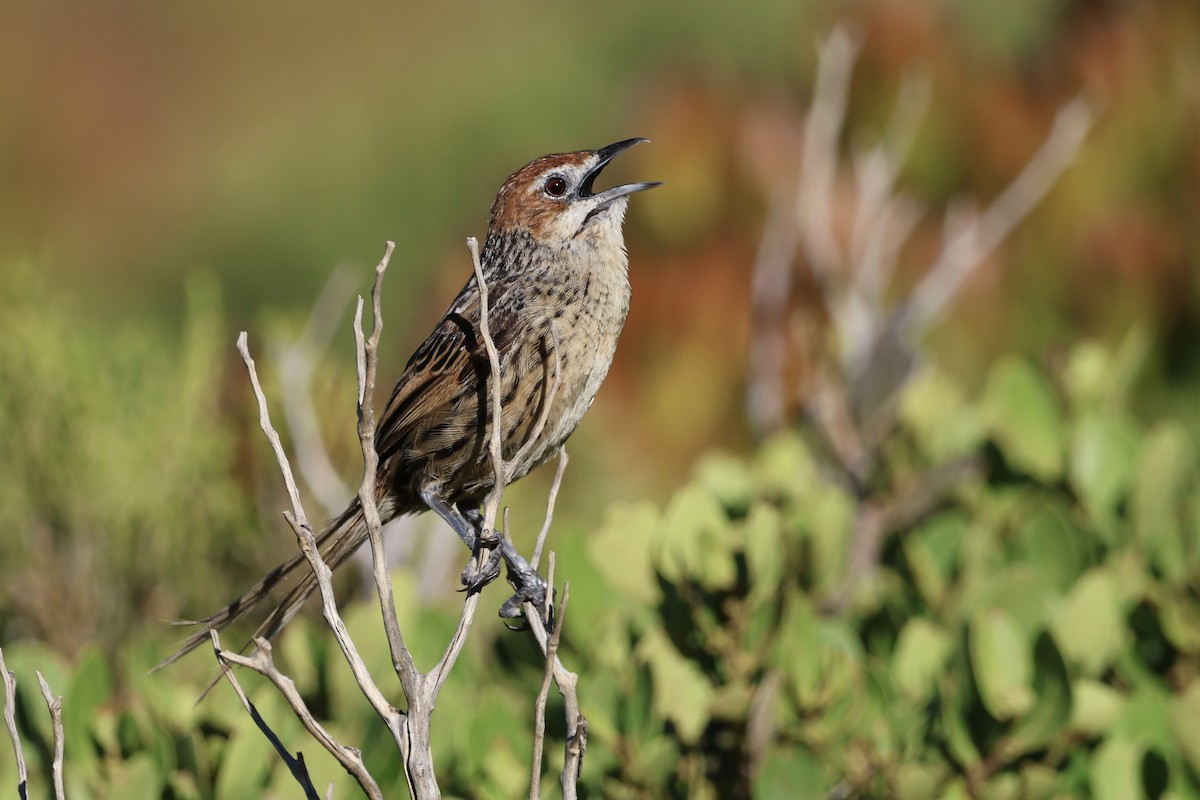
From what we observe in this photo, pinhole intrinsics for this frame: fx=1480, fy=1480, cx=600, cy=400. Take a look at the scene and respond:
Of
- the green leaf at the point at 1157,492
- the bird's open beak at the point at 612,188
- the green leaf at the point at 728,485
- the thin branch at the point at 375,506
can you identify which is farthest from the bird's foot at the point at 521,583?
the green leaf at the point at 1157,492

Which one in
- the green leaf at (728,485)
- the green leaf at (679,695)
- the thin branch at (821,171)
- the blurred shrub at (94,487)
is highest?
the thin branch at (821,171)

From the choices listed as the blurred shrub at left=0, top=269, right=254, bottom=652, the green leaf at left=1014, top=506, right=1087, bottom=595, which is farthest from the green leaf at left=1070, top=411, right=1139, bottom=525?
the blurred shrub at left=0, top=269, right=254, bottom=652

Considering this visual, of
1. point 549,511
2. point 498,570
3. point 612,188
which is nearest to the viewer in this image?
point 549,511

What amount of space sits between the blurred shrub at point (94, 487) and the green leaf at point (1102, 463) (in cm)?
262

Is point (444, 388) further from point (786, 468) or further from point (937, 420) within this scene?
point (937, 420)

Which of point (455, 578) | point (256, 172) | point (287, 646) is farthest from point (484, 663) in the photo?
point (256, 172)

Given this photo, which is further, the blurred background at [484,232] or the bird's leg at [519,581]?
the blurred background at [484,232]

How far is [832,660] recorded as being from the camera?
129 inches

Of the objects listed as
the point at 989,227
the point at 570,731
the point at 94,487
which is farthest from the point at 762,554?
the point at 989,227

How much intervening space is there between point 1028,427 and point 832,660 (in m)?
1.20

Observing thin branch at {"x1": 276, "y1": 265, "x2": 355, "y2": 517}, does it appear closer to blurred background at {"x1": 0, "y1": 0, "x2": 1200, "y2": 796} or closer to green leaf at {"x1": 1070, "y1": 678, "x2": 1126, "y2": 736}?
blurred background at {"x1": 0, "y1": 0, "x2": 1200, "y2": 796}

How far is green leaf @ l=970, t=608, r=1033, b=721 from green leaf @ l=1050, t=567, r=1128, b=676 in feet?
0.77

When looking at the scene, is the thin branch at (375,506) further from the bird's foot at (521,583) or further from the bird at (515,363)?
the bird at (515,363)

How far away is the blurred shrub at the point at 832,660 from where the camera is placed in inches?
122
